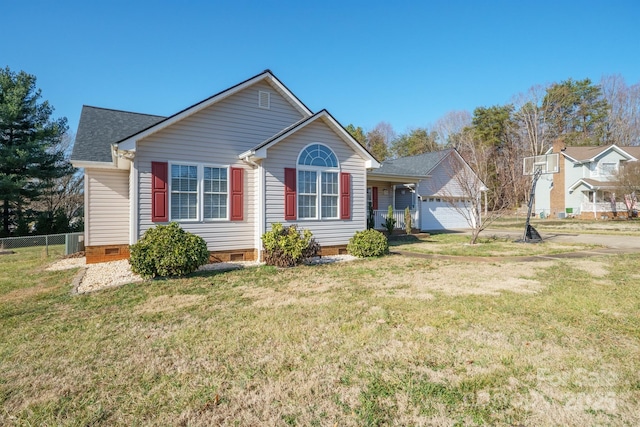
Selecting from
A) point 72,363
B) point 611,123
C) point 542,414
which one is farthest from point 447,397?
point 611,123

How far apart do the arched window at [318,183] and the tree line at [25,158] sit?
53.5 ft

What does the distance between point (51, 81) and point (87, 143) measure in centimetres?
1492

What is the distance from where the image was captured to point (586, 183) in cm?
3141

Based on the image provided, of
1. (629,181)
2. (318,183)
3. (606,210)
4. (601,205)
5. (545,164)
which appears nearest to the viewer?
(318,183)

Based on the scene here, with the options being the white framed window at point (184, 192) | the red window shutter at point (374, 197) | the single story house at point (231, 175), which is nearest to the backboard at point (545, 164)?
the red window shutter at point (374, 197)

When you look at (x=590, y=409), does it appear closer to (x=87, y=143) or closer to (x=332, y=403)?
(x=332, y=403)

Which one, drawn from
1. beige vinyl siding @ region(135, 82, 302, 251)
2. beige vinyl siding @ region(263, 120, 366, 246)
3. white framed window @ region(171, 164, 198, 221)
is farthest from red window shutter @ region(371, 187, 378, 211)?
white framed window @ region(171, 164, 198, 221)

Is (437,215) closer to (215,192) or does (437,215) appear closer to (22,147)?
(215,192)

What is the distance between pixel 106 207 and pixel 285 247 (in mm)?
6199

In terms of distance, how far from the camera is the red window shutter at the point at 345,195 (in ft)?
34.8

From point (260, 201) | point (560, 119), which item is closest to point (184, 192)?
point (260, 201)

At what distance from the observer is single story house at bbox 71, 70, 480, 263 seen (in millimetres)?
8711

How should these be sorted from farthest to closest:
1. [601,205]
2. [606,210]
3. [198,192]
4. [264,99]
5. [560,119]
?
[560,119], [601,205], [606,210], [264,99], [198,192]

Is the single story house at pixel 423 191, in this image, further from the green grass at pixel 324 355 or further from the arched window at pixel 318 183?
the green grass at pixel 324 355
